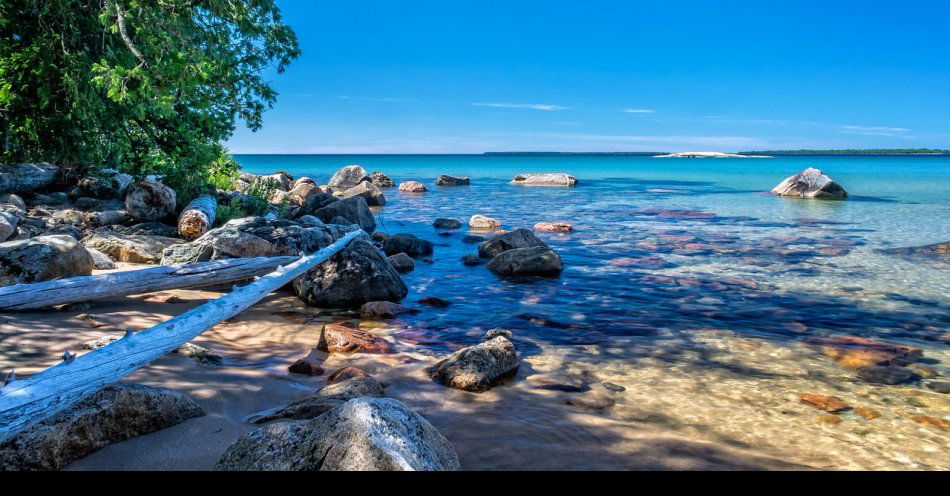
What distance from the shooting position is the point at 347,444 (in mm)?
2812

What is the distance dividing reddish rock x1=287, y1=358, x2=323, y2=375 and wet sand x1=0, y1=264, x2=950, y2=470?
123 mm

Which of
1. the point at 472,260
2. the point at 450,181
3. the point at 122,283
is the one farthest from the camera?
the point at 450,181

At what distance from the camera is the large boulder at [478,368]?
585cm

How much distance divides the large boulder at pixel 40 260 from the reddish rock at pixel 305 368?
164 inches

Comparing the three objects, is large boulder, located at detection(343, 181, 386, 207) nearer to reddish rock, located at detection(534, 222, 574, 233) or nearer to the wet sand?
reddish rock, located at detection(534, 222, 574, 233)

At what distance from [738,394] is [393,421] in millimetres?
4371

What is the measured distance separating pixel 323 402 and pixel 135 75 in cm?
611

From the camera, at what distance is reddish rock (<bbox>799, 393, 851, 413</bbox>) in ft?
18.2

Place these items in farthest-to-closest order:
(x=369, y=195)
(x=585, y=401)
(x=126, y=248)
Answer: (x=369, y=195)
(x=126, y=248)
(x=585, y=401)

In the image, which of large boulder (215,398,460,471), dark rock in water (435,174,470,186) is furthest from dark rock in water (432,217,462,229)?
dark rock in water (435,174,470,186)

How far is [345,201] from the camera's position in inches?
772

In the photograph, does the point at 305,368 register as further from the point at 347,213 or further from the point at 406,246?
the point at 347,213

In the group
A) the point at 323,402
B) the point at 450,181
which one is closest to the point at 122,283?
the point at 323,402

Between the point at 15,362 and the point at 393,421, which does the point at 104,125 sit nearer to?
the point at 15,362
